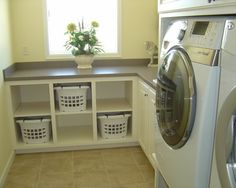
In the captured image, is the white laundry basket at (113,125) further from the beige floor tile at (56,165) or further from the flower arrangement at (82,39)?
the flower arrangement at (82,39)

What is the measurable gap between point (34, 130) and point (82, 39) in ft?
3.70

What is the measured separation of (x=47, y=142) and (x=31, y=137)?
0.18 meters

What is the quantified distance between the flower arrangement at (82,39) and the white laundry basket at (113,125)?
0.78m

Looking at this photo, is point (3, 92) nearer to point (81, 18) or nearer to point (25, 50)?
point (25, 50)

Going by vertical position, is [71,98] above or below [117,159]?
above

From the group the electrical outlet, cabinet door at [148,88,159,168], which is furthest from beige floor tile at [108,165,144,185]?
the electrical outlet

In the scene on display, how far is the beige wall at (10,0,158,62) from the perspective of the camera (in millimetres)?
3334

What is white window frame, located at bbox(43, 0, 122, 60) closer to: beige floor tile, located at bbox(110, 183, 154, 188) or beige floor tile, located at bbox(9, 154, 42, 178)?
beige floor tile, located at bbox(9, 154, 42, 178)

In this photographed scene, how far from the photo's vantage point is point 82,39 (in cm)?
321

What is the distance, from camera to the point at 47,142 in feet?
10.3

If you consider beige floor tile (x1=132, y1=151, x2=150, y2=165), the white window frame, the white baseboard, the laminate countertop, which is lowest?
beige floor tile (x1=132, y1=151, x2=150, y2=165)

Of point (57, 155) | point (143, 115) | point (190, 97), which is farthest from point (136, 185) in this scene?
point (190, 97)

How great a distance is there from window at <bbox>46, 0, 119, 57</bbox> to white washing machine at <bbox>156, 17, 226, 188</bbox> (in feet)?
6.26

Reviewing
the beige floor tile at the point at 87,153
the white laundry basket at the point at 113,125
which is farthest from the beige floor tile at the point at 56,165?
the white laundry basket at the point at 113,125
